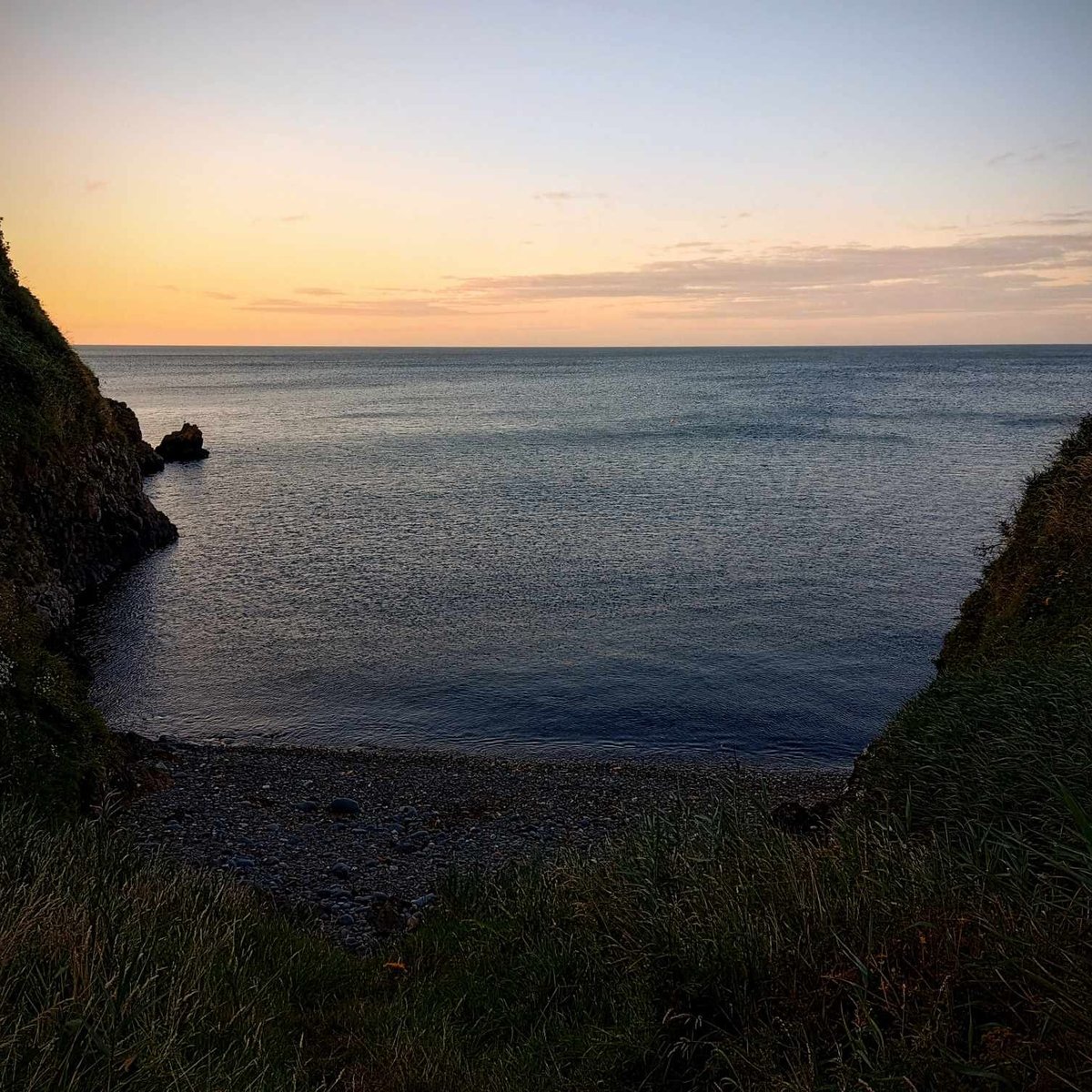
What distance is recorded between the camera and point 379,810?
14984 mm

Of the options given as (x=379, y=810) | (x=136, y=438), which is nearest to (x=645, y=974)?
(x=379, y=810)

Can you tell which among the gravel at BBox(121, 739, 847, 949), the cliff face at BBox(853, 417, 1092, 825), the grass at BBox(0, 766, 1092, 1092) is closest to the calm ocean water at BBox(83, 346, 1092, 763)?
the gravel at BBox(121, 739, 847, 949)

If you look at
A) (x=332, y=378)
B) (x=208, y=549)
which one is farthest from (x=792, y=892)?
(x=332, y=378)

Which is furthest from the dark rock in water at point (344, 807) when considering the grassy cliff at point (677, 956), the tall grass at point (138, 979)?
the tall grass at point (138, 979)

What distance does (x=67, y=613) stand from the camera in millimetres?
25312

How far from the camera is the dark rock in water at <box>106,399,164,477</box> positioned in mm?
40469

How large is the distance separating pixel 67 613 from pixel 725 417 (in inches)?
3025

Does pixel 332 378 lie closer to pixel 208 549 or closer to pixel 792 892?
pixel 208 549

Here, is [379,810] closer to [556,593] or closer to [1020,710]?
[1020,710]

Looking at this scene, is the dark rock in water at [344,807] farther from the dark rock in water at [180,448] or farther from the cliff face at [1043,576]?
the dark rock in water at [180,448]

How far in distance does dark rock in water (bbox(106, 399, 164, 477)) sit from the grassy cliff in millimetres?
31935

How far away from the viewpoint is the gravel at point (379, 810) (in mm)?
12047

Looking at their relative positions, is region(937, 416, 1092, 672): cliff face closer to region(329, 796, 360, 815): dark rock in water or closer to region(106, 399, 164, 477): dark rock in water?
region(329, 796, 360, 815): dark rock in water

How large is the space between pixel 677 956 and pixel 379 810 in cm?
1002
